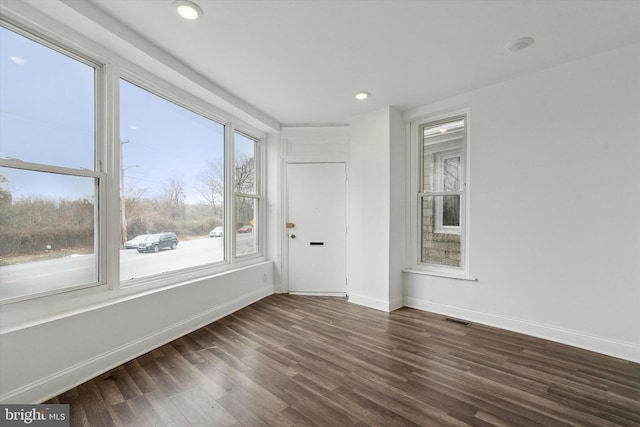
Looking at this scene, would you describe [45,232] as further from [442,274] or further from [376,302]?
[442,274]

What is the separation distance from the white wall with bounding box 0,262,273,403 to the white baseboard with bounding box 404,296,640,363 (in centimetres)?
290

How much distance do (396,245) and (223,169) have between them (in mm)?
2609

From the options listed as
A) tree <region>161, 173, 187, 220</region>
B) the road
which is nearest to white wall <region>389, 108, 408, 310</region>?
the road

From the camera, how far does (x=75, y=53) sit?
2258 millimetres

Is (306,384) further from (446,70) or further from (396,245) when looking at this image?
(446,70)

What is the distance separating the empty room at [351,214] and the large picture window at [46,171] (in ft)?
0.04

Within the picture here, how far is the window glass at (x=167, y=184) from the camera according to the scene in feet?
8.82

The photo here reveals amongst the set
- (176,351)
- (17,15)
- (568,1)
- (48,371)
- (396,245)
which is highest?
(568,1)

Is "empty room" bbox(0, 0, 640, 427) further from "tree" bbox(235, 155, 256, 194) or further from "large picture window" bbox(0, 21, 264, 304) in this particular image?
"tree" bbox(235, 155, 256, 194)

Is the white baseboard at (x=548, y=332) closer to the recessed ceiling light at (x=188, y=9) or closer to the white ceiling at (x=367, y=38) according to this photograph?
the white ceiling at (x=367, y=38)

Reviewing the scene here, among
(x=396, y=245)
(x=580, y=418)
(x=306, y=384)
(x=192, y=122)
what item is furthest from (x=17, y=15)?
(x=580, y=418)

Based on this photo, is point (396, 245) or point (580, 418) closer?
point (580, 418)

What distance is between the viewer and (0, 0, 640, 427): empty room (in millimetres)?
1935

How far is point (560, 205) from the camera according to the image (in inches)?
109
